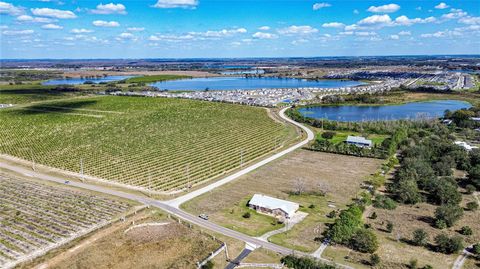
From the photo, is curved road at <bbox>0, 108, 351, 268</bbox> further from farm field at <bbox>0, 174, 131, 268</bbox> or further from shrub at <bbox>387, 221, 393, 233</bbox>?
shrub at <bbox>387, 221, 393, 233</bbox>

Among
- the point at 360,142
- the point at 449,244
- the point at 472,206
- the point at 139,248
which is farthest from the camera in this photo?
the point at 360,142

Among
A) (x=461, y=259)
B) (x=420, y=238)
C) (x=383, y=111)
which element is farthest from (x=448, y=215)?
(x=383, y=111)

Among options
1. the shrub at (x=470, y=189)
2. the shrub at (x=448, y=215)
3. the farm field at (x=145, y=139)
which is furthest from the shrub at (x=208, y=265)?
the shrub at (x=470, y=189)

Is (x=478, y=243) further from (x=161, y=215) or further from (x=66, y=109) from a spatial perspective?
(x=66, y=109)

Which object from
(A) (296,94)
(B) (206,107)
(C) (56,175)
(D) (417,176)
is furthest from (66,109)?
(D) (417,176)

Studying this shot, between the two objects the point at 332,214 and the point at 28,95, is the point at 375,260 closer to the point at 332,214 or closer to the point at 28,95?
the point at 332,214

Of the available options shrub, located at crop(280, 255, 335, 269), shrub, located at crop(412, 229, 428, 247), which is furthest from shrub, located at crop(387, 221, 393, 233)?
shrub, located at crop(280, 255, 335, 269)
